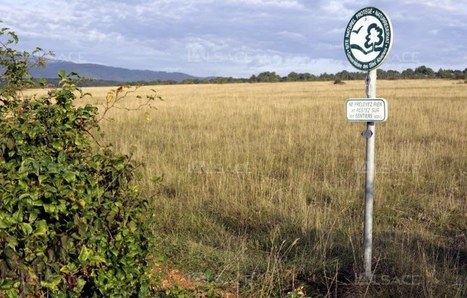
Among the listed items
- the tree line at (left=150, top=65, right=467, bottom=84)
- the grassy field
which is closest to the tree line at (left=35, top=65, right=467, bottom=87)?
the tree line at (left=150, top=65, right=467, bottom=84)

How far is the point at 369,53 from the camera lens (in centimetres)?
370

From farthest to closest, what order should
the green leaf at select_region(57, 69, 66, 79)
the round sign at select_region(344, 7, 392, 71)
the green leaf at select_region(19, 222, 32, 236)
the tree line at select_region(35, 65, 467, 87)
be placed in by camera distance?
1. the tree line at select_region(35, 65, 467, 87)
2. the round sign at select_region(344, 7, 392, 71)
3. the green leaf at select_region(57, 69, 66, 79)
4. the green leaf at select_region(19, 222, 32, 236)

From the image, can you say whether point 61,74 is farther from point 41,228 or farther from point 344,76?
point 344,76

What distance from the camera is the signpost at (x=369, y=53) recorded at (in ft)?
11.9

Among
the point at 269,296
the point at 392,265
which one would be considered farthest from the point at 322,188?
the point at 269,296

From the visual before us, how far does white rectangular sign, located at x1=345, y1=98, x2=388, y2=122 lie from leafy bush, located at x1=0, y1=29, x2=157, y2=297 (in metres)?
1.77

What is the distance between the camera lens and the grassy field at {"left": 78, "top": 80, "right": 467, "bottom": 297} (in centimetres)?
408

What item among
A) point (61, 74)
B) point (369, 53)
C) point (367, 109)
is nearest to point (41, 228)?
point (61, 74)

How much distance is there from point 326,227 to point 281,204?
89 centimetres

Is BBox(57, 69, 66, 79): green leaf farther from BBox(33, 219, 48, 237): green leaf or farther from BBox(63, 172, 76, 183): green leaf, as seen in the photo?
BBox(33, 219, 48, 237): green leaf

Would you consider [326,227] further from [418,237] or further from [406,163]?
[406,163]

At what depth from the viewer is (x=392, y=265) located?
4242mm

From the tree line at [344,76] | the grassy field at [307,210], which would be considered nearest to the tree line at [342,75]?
the tree line at [344,76]

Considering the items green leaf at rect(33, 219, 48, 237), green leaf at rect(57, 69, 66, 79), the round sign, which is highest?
Result: the round sign
